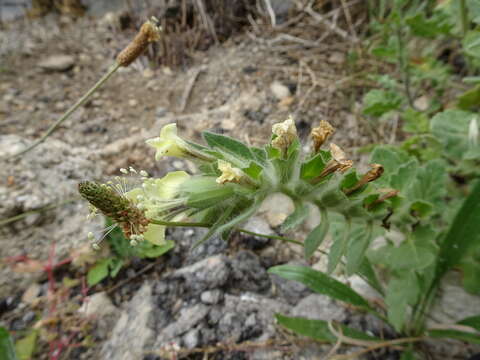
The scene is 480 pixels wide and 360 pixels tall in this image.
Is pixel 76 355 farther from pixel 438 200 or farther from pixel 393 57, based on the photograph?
pixel 393 57

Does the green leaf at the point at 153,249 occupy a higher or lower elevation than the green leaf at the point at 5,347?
lower

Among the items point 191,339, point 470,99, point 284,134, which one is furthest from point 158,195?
point 470,99

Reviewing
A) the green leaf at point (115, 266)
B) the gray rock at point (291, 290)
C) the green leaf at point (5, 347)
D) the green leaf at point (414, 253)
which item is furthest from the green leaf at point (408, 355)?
the green leaf at point (5, 347)

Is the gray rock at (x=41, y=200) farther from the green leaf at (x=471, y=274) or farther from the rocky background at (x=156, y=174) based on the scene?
the green leaf at (x=471, y=274)

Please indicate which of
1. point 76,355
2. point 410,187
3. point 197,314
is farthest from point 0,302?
point 410,187

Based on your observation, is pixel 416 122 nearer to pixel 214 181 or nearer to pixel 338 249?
pixel 338 249

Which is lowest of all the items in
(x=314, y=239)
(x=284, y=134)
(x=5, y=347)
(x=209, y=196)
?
(x=5, y=347)
